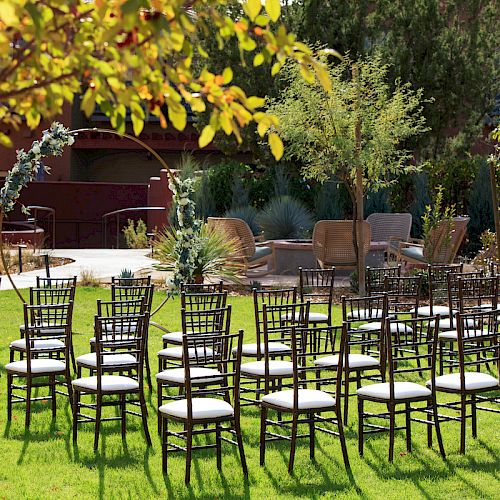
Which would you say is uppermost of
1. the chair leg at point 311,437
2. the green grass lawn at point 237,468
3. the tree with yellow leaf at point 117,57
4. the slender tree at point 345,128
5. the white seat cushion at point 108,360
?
the slender tree at point 345,128

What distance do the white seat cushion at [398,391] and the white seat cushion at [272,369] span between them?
84 cm

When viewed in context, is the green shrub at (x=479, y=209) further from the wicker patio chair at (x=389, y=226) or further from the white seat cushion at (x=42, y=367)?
the white seat cushion at (x=42, y=367)

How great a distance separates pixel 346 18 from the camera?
2520 centimetres

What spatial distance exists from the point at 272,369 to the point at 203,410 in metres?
1.46

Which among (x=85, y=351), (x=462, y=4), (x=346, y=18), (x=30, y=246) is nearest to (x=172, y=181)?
(x=85, y=351)

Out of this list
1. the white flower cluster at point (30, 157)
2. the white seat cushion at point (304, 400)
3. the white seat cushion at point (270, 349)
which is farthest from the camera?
the white flower cluster at point (30, 157)

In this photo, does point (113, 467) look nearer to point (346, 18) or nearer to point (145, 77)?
point (145, 77)

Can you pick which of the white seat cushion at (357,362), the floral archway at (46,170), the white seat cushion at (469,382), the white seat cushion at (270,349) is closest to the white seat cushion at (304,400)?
the white seat cushion at (469,382)

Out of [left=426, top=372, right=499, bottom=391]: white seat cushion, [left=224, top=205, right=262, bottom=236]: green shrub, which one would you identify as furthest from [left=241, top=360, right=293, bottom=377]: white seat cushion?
[left=224, top=205, right=262, bottom=236]: green shrub

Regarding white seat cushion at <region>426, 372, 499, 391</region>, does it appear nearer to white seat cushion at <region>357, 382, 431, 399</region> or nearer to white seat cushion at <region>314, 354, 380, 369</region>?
white seat cushion at <region>357, 382, 431, 399</region>

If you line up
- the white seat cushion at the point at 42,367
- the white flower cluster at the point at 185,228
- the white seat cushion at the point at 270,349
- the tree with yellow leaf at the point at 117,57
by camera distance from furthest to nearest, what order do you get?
the white flower cluster at the point at 185,228 → the white seat cushion at the point at 270,349 → the white seat cushion at the point at 42,367 → the tree with yellow leaf at the point at 117,57

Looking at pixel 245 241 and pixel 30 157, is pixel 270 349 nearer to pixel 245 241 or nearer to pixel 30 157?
pixel 30 157

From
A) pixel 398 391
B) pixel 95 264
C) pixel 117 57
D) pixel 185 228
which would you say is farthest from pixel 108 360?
pixel 95 264

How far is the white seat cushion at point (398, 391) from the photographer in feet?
23.9
